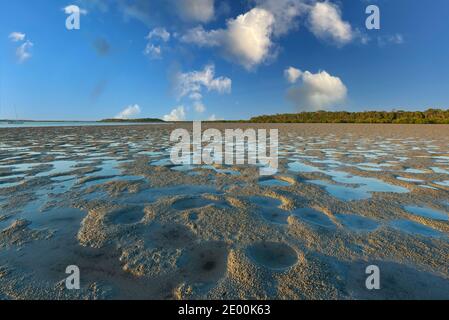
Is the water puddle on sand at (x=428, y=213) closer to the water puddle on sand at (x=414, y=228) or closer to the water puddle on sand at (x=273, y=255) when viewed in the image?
the water puddle on sand at (x=414, y=228)

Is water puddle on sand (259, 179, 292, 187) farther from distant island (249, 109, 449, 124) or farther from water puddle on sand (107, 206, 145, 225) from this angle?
distant island (249, 109, 449, 124)

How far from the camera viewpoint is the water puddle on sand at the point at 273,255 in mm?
2799

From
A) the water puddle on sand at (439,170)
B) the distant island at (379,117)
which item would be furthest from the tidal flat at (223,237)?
the distant island at (379,117)

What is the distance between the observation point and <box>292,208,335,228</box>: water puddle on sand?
3908mm

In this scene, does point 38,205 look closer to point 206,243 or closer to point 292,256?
point 206,243

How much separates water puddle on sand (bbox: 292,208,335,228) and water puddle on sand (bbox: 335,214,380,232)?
8.5 inches

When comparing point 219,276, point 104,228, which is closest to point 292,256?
point 219,276

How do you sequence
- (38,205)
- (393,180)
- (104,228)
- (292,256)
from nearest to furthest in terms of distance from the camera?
(292,256) < (104,228) < (38,205) < (393,180)

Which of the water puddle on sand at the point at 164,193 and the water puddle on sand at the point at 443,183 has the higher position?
the water puddle on sand at the point at 443,183

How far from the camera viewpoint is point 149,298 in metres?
2.27

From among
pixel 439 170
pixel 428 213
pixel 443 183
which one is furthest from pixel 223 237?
pixel 439 170

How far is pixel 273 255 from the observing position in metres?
3.02

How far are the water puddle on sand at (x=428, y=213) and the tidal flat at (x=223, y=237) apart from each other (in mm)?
22
